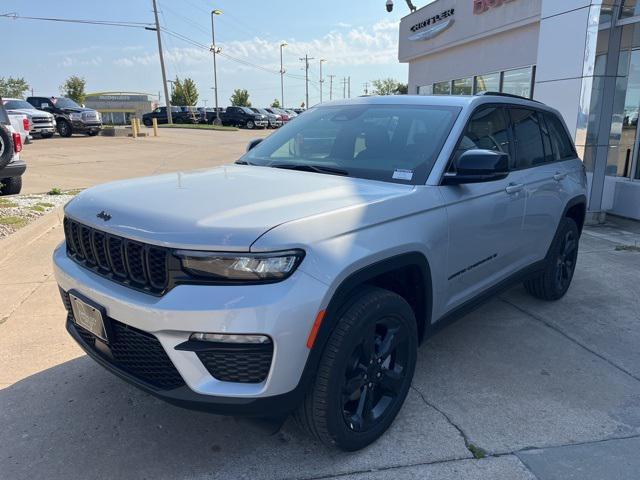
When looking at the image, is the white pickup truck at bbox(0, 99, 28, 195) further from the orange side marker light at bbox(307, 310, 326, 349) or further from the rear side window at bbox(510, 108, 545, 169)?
Answer: the orange side marker light at bbox(307, 310, 326, 349)

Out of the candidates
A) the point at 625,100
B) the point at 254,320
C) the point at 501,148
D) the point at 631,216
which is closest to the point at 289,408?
the point at 254,320

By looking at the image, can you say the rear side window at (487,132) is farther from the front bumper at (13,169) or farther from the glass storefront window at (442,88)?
the glass storefront window at (442,88)

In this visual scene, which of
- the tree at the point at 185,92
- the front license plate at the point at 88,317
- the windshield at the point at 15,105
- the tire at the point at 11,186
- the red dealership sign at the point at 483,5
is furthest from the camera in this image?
the tree at the point at 185,92

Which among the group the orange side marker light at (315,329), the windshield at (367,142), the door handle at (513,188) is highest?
the windshield at (367,142)

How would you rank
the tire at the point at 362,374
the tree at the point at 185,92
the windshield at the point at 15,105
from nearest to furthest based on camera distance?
the tire at the point at 362,374
the windshield at the point at 15,105
the tree at the point at 185,92

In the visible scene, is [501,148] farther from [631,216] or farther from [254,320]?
[631,216]

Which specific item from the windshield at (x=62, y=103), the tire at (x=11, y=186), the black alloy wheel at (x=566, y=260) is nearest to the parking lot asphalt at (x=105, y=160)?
the tire at (x=11, y=186)

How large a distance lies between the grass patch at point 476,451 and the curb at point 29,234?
17.1 feet

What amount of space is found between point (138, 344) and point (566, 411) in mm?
2430

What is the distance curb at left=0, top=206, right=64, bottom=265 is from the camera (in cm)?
594

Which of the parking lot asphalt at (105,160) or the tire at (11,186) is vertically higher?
the tire at (11,186)

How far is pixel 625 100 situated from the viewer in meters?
8.71

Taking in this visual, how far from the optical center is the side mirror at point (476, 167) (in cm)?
Answer: 289

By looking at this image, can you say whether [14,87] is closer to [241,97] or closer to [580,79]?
[241,97]
